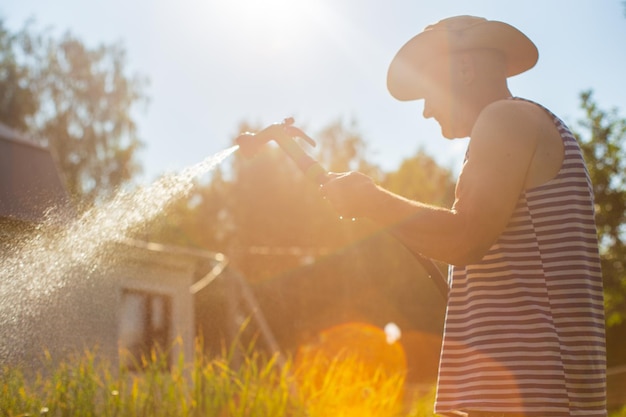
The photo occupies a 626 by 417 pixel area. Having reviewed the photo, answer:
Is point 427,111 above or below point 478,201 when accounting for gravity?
above

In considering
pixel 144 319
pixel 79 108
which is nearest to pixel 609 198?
pixel 144 319

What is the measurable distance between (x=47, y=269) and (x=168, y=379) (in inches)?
38.4

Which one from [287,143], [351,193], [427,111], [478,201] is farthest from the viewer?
[287,143]

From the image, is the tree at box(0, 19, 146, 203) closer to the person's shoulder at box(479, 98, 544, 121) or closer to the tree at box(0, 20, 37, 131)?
the tree at box(0, 20, 37, 131)

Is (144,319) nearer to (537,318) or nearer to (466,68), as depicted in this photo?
(466,68)

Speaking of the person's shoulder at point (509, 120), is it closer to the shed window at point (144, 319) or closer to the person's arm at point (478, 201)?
the person's arm at point (478, 201)

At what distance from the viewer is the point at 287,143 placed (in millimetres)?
2484

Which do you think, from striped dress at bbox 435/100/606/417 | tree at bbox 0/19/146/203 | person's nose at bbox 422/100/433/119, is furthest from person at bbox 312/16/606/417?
tree at bbox 0/19/146/203

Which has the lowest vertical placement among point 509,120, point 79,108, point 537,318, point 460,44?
point 537,318

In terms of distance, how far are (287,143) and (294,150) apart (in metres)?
0.13

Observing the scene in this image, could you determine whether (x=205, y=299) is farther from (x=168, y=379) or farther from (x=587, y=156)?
(x=168, y=379)

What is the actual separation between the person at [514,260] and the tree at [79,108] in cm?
2381

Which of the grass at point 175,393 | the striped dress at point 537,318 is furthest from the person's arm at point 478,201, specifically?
the grass at point 175,393

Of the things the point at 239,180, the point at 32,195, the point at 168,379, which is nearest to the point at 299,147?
Answer: the point at 168,379
